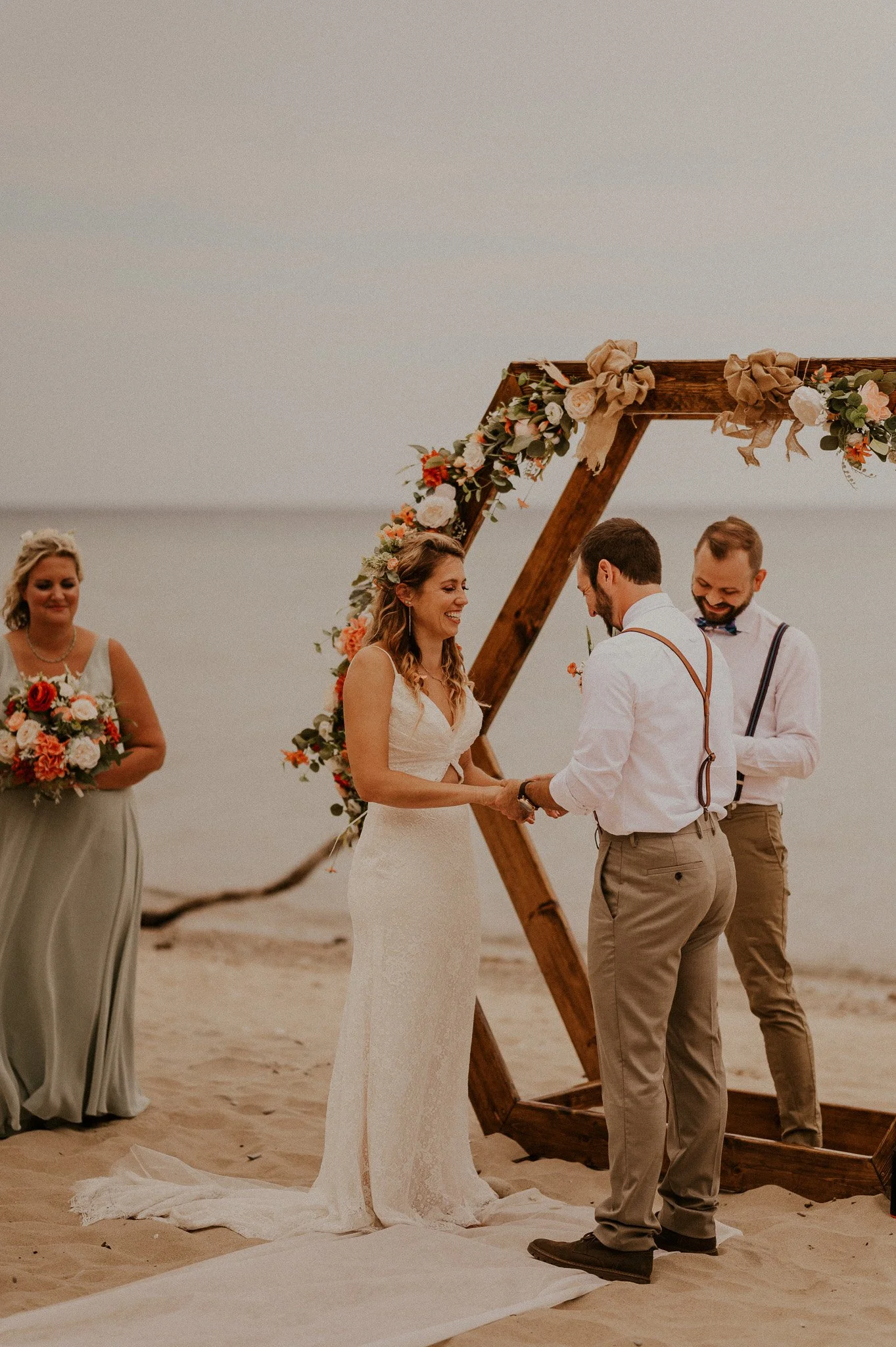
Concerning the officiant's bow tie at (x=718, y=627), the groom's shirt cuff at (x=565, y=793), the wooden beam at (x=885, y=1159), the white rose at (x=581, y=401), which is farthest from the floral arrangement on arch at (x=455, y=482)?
the wooden beam at (x=885, y=1159)

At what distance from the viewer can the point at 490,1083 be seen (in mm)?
4902

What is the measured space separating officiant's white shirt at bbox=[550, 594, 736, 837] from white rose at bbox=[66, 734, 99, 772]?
1.98 m

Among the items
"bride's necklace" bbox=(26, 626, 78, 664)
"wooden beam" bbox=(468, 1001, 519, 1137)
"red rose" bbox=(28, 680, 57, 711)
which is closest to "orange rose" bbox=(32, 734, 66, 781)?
"red rose" bbox=(28, 680, 57, 711)

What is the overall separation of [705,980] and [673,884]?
1.22ft

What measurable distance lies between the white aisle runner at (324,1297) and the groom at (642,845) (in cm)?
19

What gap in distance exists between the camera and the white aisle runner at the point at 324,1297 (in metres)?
3.21

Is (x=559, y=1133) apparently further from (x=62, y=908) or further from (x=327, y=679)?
(x=327, y=679)

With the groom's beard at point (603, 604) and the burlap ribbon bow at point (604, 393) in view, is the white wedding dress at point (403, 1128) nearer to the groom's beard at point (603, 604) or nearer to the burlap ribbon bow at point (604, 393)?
the groom's beard at point (603, 604)

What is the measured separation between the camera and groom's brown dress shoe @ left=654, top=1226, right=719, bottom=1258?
3783 mm

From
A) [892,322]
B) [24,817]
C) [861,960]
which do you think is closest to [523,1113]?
[24,817]

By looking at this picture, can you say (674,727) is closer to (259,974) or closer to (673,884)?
(673,884)

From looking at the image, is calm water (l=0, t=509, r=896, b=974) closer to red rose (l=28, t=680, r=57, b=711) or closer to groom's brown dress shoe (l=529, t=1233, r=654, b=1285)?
red rose (l=28, t=680, r=57, b=711)

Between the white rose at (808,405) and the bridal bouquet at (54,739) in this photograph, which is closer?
the white rose at (808,405)

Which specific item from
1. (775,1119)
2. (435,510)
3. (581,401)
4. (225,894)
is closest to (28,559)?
(435,510)
